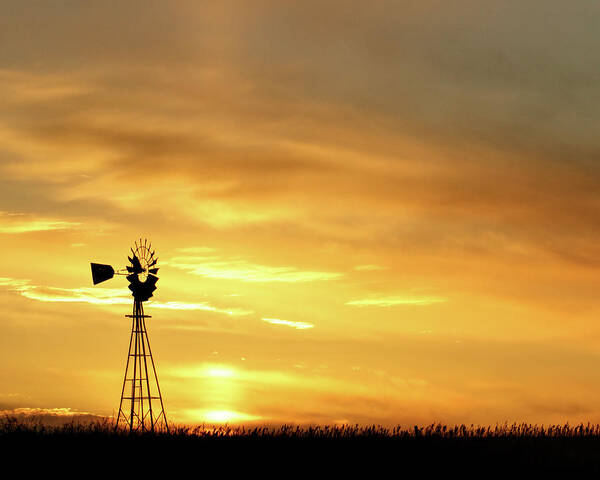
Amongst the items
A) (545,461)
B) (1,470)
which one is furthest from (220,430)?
(545,461)

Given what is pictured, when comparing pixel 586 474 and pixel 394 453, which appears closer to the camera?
pixel 586 474

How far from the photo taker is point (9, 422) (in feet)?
111

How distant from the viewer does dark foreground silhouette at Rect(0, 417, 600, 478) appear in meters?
28.0

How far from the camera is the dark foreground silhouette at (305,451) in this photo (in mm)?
28000

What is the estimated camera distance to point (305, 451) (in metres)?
30.1

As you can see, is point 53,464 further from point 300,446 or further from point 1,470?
point 300,446

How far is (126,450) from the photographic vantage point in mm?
29266

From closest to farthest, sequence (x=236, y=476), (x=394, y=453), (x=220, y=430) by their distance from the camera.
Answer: (x=236, y=476) → (x=394, y=453) → (x=220, y=430)

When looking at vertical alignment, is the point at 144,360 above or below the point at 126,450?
above

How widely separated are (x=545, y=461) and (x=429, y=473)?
4717 millimetres

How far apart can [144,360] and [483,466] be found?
692 inches

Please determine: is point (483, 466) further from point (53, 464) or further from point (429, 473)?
point (53, 464)

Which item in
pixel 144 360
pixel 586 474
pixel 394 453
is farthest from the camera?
pixel 144 360

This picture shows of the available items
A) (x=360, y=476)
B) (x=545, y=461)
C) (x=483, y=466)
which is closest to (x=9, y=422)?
(x=360, y=476)
